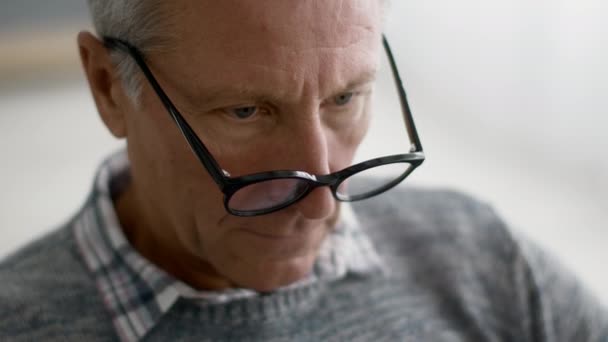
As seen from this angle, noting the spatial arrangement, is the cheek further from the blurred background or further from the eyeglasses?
the blurred background

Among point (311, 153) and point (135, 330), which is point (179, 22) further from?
point (135, 330)

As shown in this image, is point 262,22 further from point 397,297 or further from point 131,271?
point 397,297

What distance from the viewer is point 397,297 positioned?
1.29 m

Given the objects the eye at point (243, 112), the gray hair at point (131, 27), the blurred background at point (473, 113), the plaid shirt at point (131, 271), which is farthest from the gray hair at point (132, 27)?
the blurred background at point (473, 113)

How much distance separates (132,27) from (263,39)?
0.20 metres

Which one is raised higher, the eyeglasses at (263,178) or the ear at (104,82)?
the ear at (104,82)

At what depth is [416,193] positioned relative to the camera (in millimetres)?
1466

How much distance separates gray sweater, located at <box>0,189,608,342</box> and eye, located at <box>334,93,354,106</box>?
35 cm

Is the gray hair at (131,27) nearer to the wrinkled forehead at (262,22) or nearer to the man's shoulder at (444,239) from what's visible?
the wrinkled forehead at (262,22)

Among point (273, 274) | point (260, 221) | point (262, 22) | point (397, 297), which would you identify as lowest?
point (397, 297)

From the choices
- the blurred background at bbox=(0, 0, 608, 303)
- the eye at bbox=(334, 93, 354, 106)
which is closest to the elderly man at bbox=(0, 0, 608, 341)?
the eye at bbox=(334, 93, 354, 106)

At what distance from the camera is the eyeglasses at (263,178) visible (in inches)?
36.2

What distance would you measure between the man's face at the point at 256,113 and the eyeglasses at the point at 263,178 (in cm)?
2

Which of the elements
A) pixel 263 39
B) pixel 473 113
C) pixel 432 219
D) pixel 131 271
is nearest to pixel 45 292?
pixel 131 271
